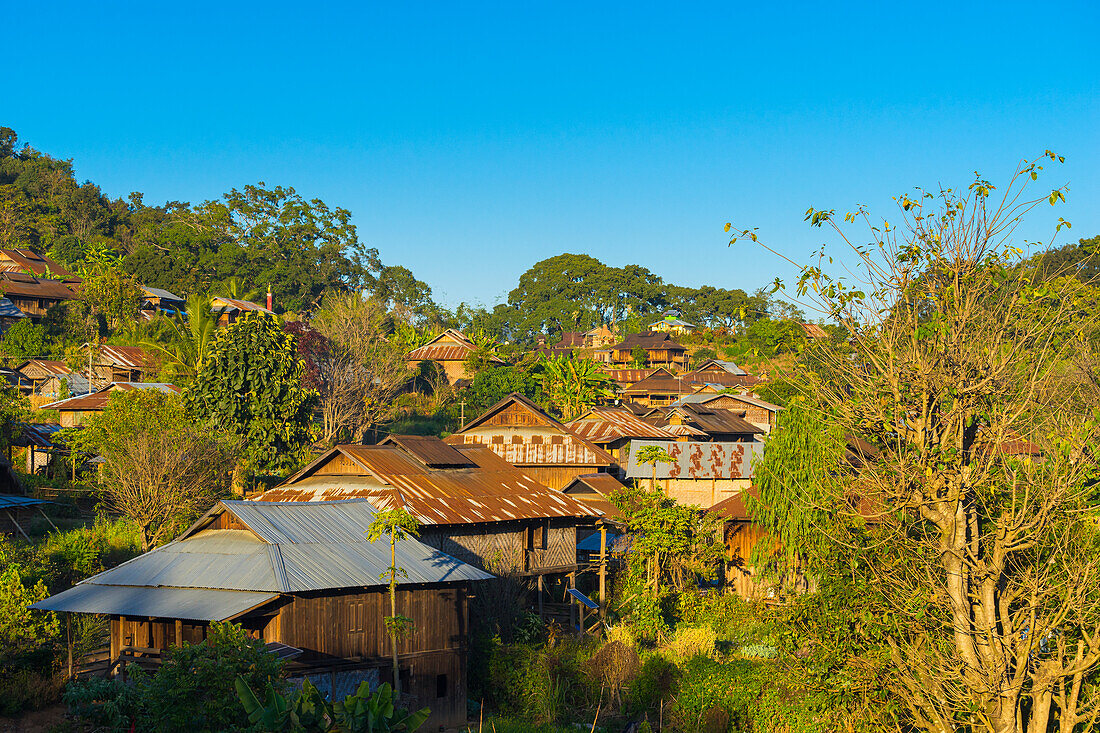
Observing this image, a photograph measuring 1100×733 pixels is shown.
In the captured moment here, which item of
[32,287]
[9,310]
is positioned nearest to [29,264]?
[32,287]

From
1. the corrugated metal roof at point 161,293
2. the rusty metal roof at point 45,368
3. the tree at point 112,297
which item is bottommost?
the rusty metal roof at point 45,368

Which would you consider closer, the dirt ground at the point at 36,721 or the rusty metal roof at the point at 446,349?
the dirt ground at the point at 36,721

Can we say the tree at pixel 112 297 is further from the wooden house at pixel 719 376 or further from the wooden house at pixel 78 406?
the wooden house at pixel 719 376

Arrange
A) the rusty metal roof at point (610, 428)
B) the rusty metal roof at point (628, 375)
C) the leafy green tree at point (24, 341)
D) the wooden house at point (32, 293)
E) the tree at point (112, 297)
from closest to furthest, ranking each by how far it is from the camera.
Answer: the rusty metal roof at point (610, 428)
the leafy green tree at point (24, 341)
the wooden house at point (32, 293)
the tree at point (112, 297)
the rusty metal roof at point (628, 375)

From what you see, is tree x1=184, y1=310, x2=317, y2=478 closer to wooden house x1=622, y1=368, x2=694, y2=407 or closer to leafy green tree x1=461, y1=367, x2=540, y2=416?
leafy green tree x1=461, y1=367, x2=540, y2=416

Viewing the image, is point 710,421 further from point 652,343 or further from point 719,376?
point 652,343

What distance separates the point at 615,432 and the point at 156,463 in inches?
927

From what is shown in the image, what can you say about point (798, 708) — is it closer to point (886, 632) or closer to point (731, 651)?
point (886, 632)

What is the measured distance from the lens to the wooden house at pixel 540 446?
4788 cm

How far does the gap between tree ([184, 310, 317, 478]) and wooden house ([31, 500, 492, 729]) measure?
1940 cm

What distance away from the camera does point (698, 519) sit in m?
34.5

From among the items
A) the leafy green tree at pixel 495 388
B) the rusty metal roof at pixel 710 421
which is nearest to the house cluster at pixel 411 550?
the rusty metal roof at pixel 710 421

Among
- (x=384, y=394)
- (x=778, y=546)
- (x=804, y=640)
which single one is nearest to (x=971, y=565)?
(x=804, y=640)

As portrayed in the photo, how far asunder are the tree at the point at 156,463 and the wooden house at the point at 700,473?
16856 mm
